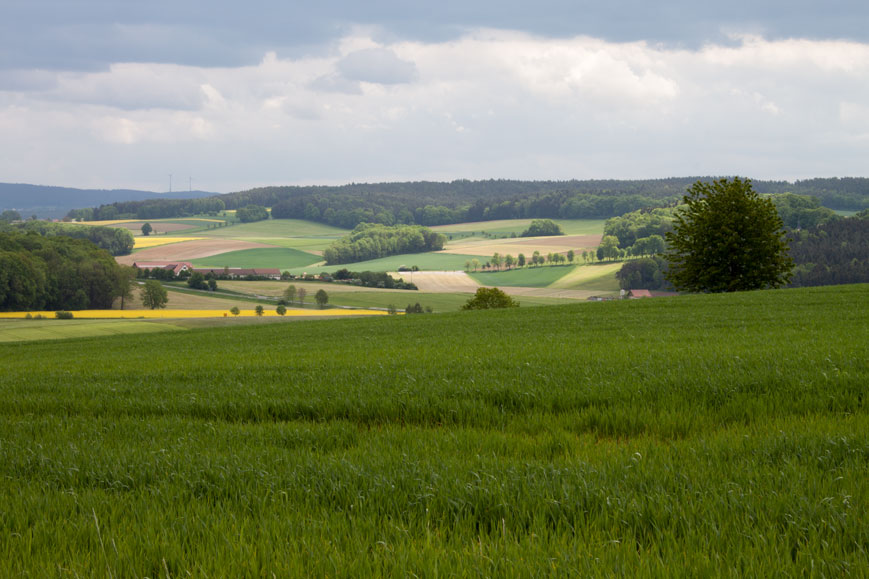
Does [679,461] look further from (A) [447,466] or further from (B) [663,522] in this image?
(A) [447,466]

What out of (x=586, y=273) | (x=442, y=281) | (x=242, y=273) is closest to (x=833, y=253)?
(x=586, y=273)

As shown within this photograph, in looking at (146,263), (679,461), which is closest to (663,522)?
(679,461)

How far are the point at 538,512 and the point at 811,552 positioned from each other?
4.97 feet

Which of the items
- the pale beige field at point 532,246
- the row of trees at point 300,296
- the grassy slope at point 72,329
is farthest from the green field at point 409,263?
the grassy slope at point 72,329

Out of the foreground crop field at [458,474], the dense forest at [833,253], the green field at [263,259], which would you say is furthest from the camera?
the green field at [263,259]

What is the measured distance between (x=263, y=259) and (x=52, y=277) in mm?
75623

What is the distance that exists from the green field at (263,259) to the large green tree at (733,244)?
127m

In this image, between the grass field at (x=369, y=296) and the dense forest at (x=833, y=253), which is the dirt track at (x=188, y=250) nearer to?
the grass field at (x=369, y=296)

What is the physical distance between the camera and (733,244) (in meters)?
46.6

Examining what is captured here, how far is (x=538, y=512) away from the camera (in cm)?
397

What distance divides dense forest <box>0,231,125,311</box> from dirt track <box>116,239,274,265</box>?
51.0m

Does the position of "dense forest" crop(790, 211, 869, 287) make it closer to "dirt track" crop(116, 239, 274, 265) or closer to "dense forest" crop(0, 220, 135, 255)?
"dirt track" crop(116, 239, 274, 265)

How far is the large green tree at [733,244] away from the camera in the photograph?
47.0 meters

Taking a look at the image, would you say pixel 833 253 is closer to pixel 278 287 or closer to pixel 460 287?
pixel 460 287
